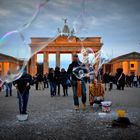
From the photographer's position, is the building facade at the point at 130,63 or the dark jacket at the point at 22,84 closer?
the dark jacket at the point at 22,84

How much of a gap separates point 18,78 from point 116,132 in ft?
11.7

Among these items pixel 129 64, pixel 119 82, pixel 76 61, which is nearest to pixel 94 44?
pixel 129 64

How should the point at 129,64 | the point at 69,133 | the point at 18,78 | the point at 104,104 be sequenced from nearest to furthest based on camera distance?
1. the point at 69,133
2. the point at 18,78
3. the point at 104,104
4. the point at 129,64

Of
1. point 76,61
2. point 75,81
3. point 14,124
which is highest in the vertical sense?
point 76,61

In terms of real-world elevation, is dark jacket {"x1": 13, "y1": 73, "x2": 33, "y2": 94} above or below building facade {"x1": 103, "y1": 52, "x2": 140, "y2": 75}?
below

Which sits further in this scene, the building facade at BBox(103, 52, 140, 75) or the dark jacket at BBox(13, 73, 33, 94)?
the building facade at BBox(103, 52, 140, 75)

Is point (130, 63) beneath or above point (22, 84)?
above

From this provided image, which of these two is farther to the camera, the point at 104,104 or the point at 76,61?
the point at 76,61

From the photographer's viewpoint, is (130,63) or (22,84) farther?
(130,63)

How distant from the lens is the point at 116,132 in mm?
5961

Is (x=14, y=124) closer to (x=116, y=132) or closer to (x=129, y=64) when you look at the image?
(x=116, y=132)

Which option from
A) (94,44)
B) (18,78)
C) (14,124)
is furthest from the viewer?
(94,44)

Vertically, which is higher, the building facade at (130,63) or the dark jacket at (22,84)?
the building facade at (130,63)

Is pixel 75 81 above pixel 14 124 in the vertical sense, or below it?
above
